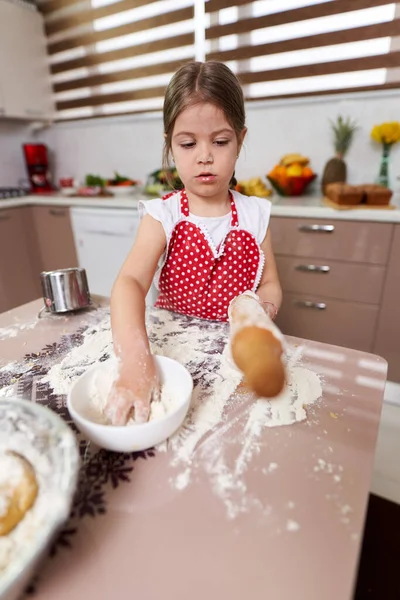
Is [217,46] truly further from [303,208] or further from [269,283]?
[269,283]

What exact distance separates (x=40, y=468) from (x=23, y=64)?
2.86 metres

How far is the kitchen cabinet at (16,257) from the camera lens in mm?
2266

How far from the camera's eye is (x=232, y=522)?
0.36 m

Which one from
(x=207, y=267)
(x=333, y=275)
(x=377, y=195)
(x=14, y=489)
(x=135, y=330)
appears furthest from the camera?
(x=333, y=275)

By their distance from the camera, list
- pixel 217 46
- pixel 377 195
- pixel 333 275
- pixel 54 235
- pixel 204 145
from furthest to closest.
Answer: pixel 54 235 → pixel 217 46 → pixel 333 275 → pixel 377 195 → pixel 204 145

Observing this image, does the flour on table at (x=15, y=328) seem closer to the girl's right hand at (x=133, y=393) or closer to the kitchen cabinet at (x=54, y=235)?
the girl's right hand at (x=133, y=393)

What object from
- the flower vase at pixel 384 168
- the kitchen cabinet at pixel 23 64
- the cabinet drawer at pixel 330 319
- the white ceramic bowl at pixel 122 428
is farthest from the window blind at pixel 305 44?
the white ceramic bowl at pixel 122 428

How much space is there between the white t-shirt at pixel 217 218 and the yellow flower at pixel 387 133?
1.17 metres

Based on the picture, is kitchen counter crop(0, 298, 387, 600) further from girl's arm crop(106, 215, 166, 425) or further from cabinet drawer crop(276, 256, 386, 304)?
cabinet drawer crop(276, 256, 386, 304)

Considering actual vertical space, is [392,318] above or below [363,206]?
below

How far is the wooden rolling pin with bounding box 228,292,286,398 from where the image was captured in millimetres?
379

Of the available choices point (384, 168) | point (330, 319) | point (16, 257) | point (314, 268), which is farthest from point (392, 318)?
point (16, 257)

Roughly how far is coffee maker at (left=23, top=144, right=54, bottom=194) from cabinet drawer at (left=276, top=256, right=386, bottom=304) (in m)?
1.97

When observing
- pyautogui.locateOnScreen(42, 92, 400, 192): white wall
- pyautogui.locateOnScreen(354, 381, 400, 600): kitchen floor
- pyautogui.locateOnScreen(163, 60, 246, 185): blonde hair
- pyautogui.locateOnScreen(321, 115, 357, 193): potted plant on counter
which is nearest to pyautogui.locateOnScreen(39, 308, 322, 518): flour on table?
pyautogui.locateOnScreen(163, 60, 246, 185): blonde hair
